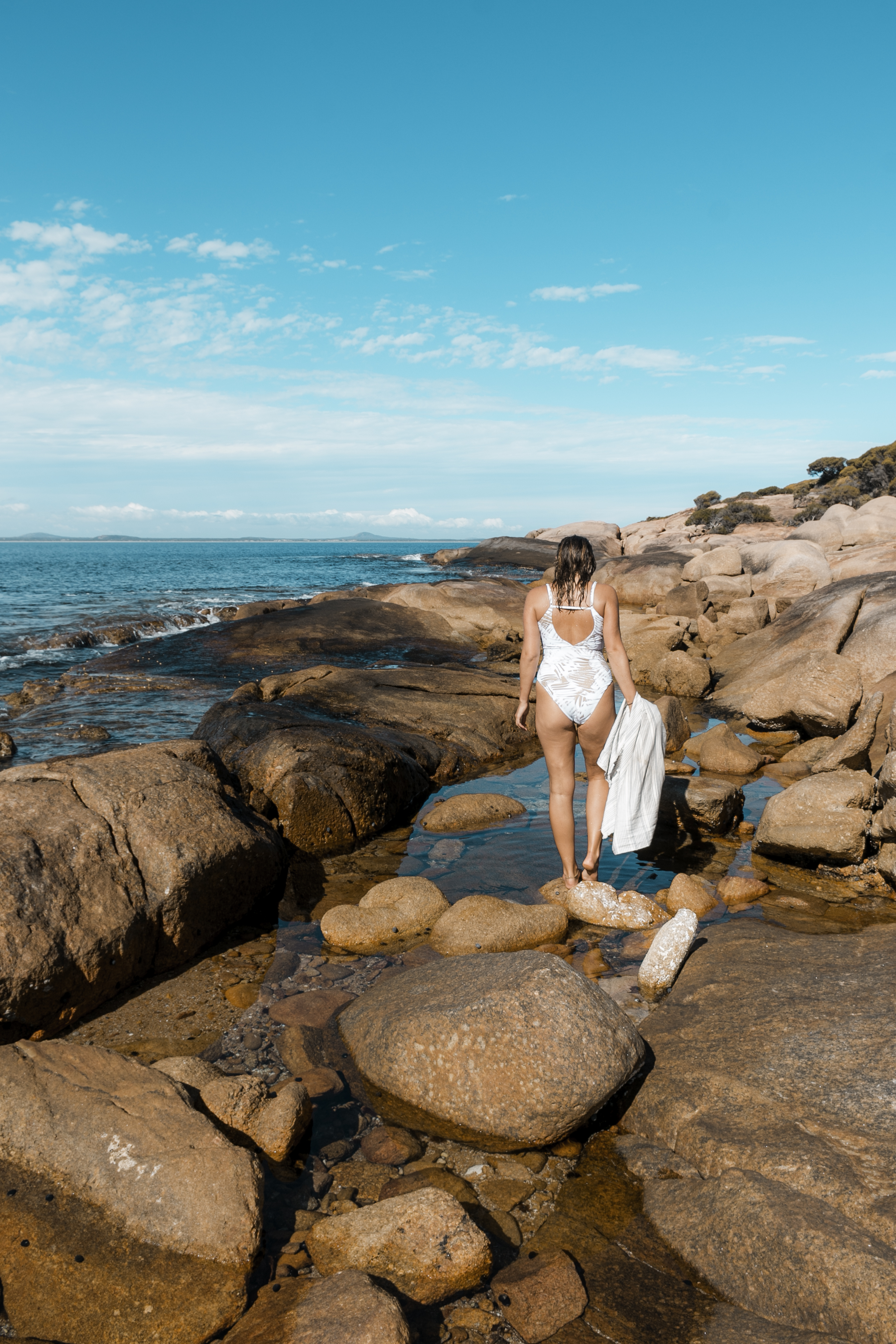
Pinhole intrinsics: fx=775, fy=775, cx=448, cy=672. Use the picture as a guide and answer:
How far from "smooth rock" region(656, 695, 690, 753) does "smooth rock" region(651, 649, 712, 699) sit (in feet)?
10.5

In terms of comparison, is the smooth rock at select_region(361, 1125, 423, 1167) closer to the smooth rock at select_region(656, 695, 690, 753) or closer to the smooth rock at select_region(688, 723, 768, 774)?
the smooth rock at select_region(688, 723, 768, 774)

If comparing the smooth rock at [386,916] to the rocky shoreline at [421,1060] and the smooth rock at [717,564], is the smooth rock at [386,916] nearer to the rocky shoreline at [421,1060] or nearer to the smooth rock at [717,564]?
the rocky shoreline at [421,1060]

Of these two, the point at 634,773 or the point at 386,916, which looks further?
the point at 634,773

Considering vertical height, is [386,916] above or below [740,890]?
above

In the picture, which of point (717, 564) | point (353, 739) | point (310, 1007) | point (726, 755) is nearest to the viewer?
point (310, 1007)

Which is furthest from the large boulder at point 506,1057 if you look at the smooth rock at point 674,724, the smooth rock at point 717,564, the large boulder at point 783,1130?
the smooth rock at point 717,564

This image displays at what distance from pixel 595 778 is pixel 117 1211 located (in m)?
4.16

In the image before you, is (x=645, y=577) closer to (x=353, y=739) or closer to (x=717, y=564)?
(x=717, y=564)

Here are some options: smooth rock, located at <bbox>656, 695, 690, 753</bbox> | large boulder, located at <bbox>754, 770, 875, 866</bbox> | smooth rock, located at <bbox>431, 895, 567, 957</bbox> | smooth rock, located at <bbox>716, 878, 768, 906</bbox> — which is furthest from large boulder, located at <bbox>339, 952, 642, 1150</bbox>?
smooth rock, located at <bbox>656, 695, 690, 753</bbox>

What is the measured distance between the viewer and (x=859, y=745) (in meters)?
8.16

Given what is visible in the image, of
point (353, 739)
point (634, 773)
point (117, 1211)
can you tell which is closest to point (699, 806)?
point (634, 773)

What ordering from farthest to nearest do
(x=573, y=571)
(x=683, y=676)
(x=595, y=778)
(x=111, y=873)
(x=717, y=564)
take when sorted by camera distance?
(x=717, y=564), (x=683, y=676), (x=595, y=778), (x=573, y=571), (x=111, y=873)

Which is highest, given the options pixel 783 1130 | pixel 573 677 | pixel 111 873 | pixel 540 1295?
pixel 573 677

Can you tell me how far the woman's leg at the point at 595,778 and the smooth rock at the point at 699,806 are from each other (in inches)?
57.8
